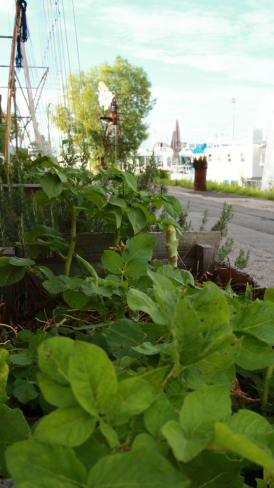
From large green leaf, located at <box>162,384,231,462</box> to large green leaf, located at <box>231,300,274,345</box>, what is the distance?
185mm

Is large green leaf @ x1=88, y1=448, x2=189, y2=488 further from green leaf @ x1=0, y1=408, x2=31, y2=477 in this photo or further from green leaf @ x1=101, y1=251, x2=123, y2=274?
green leaf @ x1=101, y1=251, x2=123, y2=274

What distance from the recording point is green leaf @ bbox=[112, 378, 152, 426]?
305 millimetres

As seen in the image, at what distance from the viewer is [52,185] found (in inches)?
41.7

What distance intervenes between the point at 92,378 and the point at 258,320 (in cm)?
28

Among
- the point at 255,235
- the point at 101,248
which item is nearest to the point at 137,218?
the point at 101,248

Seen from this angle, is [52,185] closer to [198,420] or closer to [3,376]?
[3,376]

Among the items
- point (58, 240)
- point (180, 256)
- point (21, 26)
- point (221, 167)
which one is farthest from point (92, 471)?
point (221, 167)

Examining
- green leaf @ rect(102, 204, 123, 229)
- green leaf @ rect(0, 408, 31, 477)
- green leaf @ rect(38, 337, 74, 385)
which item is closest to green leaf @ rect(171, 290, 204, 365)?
green leaf @ rect(38, 337, 74, 385)

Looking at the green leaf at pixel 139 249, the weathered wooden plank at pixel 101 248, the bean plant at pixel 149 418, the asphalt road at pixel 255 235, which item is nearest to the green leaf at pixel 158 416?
the bean plant at pixel 149 418

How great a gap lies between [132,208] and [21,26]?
5453 millimetres

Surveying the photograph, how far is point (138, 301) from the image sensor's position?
47 cm

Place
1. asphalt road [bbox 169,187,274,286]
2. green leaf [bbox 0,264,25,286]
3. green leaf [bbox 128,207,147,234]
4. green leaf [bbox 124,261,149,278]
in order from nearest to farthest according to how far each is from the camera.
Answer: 1. green leaf [bbox 124,261,149,278]
2. green leaf [bbox 0,264,25,286]
3. green leaf [bbox 128,207,147,234]
4. asphalt road [bbox 169,187,274,286]

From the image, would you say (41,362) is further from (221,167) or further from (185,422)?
(221,167)

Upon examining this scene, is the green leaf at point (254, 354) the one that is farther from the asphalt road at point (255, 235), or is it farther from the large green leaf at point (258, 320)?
the asphalt road at point (255, 235)
